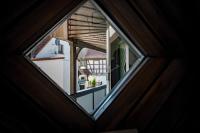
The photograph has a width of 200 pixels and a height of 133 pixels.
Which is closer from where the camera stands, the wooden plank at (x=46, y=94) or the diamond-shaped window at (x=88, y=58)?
the wooden plank at (x=46, y=94)

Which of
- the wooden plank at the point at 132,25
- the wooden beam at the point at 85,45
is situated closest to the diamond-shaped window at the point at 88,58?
the wooden beam at the point at 85,45

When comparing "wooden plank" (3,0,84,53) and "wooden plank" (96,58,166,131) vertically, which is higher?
"wooden plank" (3,0,84,53)

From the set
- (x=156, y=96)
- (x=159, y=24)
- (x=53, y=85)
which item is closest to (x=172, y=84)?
(x=156, y=96)

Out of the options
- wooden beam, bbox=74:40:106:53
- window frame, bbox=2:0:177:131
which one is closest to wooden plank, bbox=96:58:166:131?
window frame, bbox=2:0:177:131

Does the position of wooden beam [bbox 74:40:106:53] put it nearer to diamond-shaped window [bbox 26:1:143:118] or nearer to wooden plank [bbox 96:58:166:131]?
diamond-shaped window [bbox 26:1:143:118]

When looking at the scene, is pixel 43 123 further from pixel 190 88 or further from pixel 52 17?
pixel 190 88

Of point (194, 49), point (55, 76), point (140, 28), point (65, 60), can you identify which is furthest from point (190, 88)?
point (65, 60)

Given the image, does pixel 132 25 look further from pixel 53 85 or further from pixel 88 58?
pixel 88 58

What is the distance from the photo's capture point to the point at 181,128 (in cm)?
79

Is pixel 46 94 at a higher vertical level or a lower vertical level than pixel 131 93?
higher

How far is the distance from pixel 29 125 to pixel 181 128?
534 millimetres

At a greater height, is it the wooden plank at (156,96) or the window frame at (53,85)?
the window frame at (53,85)

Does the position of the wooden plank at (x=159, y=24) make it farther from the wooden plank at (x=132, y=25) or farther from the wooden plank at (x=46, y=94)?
the wooden plank at (x=46, y=94)

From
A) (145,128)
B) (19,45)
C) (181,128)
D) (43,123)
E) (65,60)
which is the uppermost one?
(19,45)
